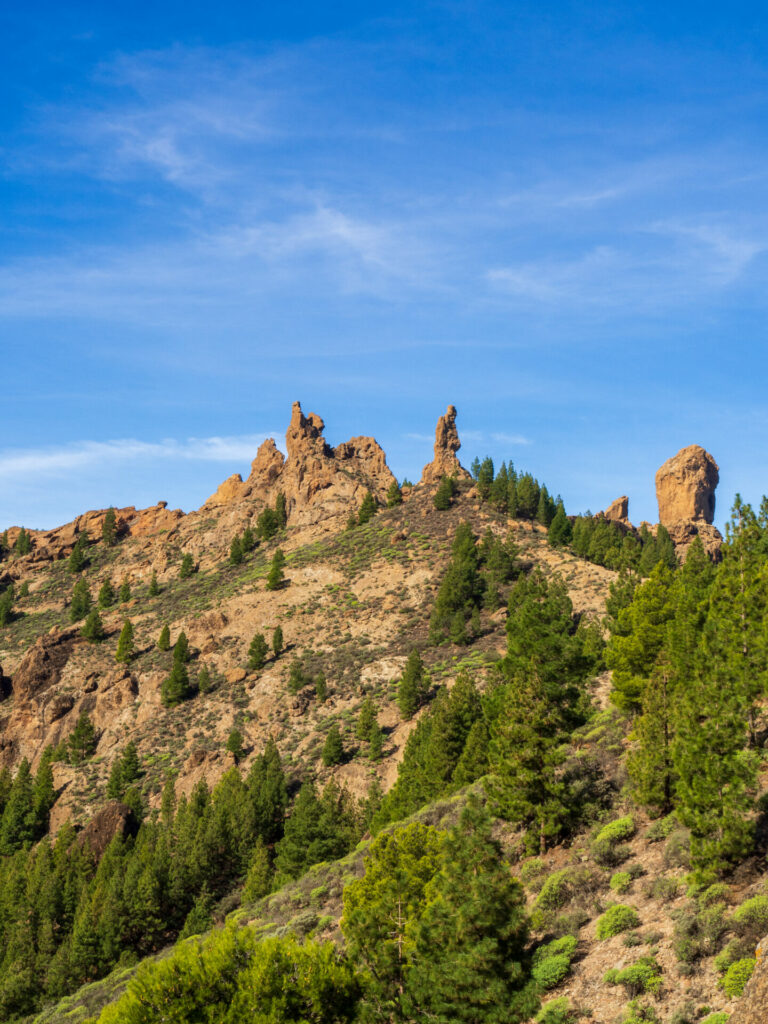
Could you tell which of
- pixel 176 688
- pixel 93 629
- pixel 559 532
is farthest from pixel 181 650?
pixel 559 532

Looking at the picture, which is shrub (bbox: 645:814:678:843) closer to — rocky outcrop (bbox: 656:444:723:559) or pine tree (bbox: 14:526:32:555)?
rocky outcrop (bbox: 656:444:723:559)

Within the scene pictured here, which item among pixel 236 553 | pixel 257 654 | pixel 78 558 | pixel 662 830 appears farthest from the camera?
pixel 78 558

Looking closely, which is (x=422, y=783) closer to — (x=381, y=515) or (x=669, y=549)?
(x=669, y=549)

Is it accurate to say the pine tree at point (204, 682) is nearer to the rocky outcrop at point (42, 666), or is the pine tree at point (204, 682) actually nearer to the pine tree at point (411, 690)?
the rocky outcrop at point (42, 666)

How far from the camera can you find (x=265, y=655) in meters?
104

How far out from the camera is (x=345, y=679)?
96125mm

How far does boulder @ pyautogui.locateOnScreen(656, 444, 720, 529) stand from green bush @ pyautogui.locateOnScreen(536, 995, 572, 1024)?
153 metres

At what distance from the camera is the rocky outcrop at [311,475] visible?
145 meters

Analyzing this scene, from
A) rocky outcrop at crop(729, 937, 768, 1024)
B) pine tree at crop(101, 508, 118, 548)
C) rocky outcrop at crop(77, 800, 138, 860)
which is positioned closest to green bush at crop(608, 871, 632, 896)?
rocky outcrop at crop(729, 937, 768, 1024)

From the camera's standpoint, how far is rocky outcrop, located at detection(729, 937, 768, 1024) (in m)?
12.3

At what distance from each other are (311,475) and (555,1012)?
131 m

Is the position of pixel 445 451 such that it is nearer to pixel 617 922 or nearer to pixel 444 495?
pixel 444 495

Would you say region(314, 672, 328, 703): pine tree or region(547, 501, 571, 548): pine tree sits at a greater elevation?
region(547, 501, 571, 548): pine tree

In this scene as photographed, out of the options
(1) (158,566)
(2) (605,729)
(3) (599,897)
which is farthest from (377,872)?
(1) (158,566)
